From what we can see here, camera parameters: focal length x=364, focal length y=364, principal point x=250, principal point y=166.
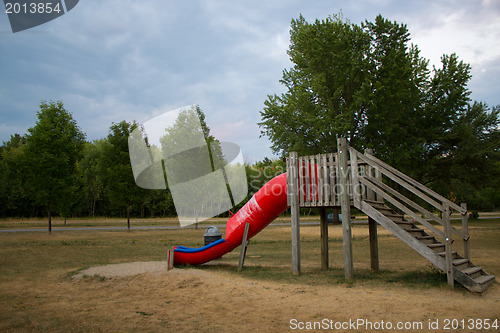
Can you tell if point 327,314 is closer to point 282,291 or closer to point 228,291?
point 282,291

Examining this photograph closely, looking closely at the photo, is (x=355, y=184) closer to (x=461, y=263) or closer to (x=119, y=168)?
(x=461, y=263)

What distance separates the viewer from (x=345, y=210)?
9.39 meters

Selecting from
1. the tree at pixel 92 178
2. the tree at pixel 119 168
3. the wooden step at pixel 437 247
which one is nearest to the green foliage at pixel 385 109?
the tree at pixel 119 168

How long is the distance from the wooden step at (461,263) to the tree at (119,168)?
1047 inches

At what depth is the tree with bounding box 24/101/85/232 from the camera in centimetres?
2683

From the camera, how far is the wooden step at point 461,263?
8014 millimetres

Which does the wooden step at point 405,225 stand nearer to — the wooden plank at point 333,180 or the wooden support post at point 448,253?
the wooden support post at point 448,253

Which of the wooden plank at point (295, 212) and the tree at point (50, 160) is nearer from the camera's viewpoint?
the wooden plank at point (295, 212)

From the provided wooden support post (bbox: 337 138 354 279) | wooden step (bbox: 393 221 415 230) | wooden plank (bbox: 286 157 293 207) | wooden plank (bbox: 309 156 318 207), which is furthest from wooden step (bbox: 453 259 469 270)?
wooden plank (bbox: 286 157 293 207)

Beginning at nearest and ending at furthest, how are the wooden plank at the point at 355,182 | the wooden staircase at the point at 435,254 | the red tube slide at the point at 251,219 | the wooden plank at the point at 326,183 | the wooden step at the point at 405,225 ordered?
1. the wooden staircase at the point at 435,254
2. the wooden step at the point at 405,225
3. the wooden plank at the point at 355,182
4. the wooden plank at the point at 326,183
5. the red tube slide at the point at 251,219

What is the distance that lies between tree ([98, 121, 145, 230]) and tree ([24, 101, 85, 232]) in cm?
294

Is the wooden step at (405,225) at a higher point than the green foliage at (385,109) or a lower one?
lower

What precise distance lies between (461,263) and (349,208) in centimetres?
274

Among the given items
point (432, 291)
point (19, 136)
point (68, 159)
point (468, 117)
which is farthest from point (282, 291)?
point (19, 136)
